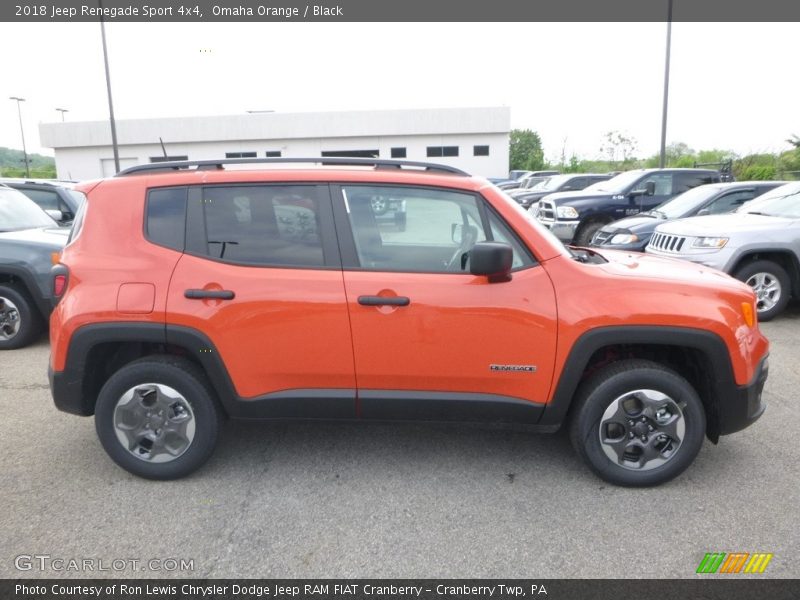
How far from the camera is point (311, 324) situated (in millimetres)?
3061

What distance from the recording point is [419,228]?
10.6ft

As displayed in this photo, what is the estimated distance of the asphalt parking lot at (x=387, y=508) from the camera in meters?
2.60

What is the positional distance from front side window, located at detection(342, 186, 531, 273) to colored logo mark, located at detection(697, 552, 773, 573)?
1.66 m

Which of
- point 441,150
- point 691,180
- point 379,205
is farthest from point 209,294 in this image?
point 441,150

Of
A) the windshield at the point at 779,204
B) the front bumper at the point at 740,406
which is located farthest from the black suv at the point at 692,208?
A: the front bumper at the point at 740,406

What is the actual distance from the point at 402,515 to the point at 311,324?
3.66 ft

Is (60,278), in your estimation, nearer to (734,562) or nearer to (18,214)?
(734,562)

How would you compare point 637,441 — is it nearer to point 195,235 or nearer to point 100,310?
point 195,235

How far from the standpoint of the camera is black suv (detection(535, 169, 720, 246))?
1098 centimetres

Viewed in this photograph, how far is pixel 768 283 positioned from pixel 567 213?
471 cm

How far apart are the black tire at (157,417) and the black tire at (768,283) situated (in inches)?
239

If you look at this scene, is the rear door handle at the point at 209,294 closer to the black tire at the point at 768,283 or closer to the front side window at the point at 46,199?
the black tire at the point at 768,283
